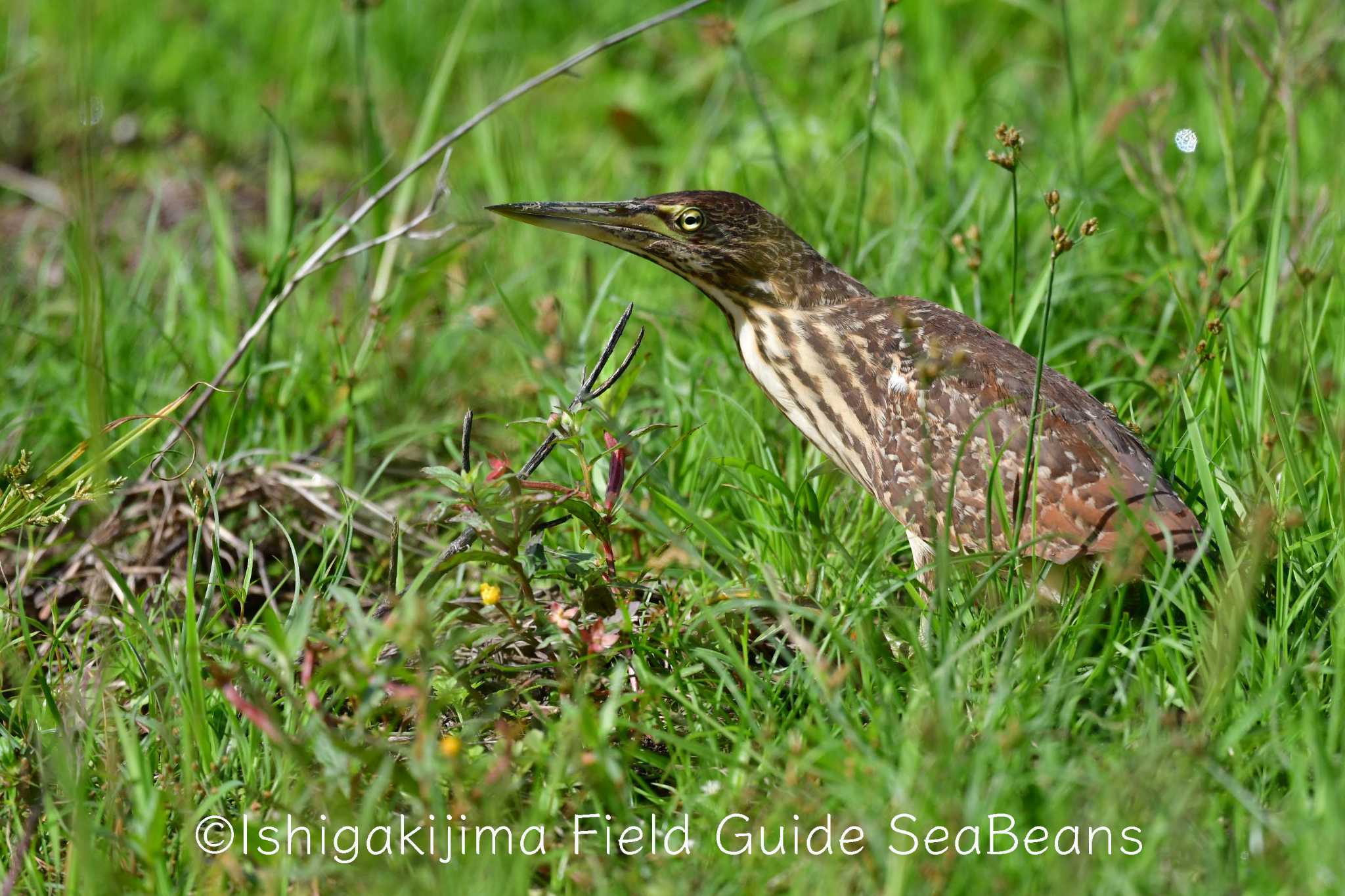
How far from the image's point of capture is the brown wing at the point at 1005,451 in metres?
3.67

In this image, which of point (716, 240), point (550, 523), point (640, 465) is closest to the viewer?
point (550, 523)

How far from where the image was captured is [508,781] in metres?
2.88

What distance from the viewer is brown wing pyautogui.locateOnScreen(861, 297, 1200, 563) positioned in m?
3.67

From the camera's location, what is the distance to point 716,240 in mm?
4316

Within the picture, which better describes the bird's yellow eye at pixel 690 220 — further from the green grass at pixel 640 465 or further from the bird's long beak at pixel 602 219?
the green grass at pixel 640 465

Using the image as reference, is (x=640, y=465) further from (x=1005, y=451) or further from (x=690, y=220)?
(x=1005, y=451)

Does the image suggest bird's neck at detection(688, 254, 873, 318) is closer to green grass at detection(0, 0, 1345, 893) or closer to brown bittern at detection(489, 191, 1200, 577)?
brown bittern at detection(489, 191, 1200, 577)

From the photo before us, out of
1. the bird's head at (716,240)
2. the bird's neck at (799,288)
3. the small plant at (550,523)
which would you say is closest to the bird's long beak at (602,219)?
the bird's head at (716,240)

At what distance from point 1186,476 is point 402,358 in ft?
9.15

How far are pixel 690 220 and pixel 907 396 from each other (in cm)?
87

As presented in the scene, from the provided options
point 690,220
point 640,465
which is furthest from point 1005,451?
point 690,220

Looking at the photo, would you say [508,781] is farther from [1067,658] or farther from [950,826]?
[1067,658]

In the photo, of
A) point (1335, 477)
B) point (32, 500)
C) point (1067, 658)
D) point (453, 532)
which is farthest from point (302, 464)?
point (1335, 477)

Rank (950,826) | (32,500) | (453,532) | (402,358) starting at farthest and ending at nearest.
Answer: (402,358), (453,532), (32,500), (950,826)
